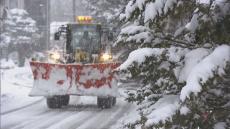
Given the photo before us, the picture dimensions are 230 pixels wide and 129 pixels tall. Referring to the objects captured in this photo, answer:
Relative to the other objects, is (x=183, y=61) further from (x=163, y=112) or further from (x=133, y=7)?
(x=133, y=7)

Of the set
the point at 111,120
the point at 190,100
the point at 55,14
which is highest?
the point at 55,14

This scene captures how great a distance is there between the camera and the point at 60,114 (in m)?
14.8

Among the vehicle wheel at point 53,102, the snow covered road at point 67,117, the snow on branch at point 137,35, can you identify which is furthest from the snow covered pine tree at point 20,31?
the snow on branch at point 137,35

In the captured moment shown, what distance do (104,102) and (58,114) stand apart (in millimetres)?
1731

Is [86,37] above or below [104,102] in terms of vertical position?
above

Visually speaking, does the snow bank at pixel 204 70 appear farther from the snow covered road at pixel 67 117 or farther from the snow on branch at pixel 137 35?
the snow covered road at pixel 67 117

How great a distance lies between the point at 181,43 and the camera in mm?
4953

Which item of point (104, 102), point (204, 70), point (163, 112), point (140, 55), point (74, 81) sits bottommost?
point (104, 102)

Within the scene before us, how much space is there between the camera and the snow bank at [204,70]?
12.6 ft

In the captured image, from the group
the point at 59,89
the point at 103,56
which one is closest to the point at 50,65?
the point at 59,89

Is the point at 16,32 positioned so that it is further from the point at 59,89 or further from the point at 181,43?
the point at 181,43

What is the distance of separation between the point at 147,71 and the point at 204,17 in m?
0.83

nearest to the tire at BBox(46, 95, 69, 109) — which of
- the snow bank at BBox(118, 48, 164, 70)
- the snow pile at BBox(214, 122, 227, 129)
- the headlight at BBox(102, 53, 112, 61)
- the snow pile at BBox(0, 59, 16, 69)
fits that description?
the headlight at BBox(102, 53, 112, 61)

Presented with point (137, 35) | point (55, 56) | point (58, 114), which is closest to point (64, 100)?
point (55, 56)
